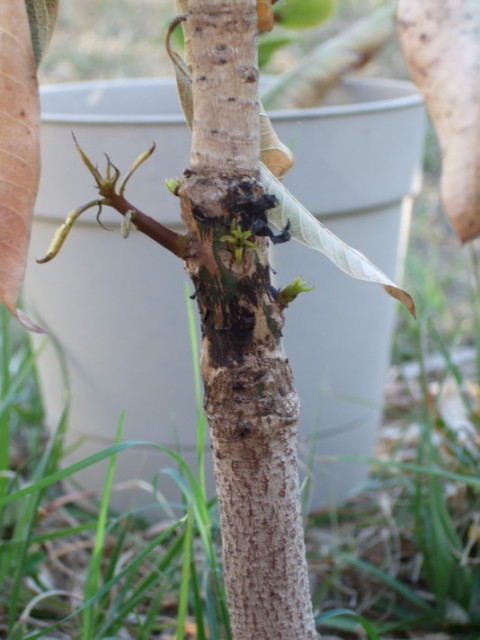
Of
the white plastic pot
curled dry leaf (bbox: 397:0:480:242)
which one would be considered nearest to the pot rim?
the white plastic pot

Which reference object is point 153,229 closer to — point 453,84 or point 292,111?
point 453,84

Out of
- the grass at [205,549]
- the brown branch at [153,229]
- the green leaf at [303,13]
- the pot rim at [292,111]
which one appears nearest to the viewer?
the brown branch at [153,229]

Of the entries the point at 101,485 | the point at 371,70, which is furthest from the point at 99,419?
the point at 371,70

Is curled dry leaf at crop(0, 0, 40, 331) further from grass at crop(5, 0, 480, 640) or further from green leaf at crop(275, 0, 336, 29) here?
green leaf at crop(275, 0, 336, 29)

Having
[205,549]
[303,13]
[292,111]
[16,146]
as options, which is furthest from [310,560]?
[303,13]

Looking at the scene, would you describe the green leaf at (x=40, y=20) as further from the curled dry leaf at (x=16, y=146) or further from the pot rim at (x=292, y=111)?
the pot rim at (x=292, y=111)

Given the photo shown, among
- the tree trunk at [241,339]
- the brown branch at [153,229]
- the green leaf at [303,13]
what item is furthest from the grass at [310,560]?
the green leaf at [303,13]
